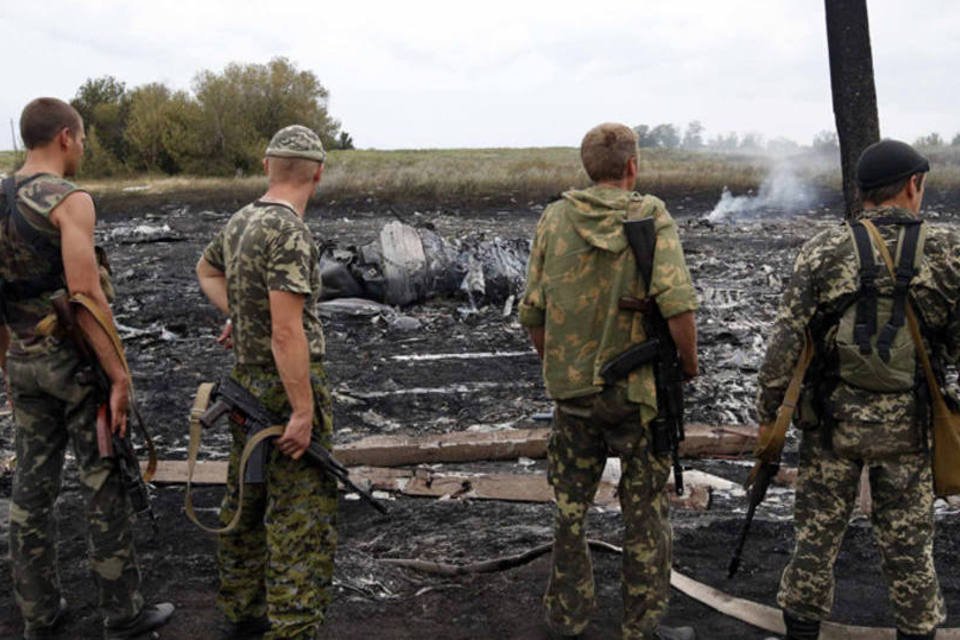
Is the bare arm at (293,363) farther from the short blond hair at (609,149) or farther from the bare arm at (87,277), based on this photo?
the short blond hair at (609,149)

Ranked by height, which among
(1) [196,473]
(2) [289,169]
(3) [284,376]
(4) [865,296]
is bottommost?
(1) [196,473]

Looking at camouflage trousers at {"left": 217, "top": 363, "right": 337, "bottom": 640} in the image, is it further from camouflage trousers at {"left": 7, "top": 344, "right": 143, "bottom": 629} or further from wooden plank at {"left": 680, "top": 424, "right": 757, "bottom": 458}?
wooden plank at {"left": 680, "top": 424, "right": 757, "bottom": 458}

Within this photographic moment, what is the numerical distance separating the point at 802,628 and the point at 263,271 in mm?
2439

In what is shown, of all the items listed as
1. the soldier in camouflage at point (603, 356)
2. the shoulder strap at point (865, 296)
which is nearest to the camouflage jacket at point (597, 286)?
the soldier in camouflage at point (603, 356)

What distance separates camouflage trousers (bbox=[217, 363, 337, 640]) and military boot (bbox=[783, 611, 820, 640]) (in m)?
1.79

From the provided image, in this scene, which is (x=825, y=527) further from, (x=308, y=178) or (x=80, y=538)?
(x=80, y=538)

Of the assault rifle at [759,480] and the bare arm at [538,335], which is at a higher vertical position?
the bare arm at [538,335]

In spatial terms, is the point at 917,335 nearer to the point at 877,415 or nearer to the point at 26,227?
the point at 877,415

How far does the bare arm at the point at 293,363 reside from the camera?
312cm

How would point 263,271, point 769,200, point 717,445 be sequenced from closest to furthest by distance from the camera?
point 263,271 → point 717,445 → point 769,200

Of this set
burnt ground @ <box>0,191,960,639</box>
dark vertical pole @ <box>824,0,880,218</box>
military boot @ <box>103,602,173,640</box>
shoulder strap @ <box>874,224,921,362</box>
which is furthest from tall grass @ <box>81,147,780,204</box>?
shoulder strap @ <box>874,224,921,362</box>

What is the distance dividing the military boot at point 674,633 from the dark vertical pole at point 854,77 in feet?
13.4

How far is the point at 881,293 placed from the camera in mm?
3131

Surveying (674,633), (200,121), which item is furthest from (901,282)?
(200,121)
